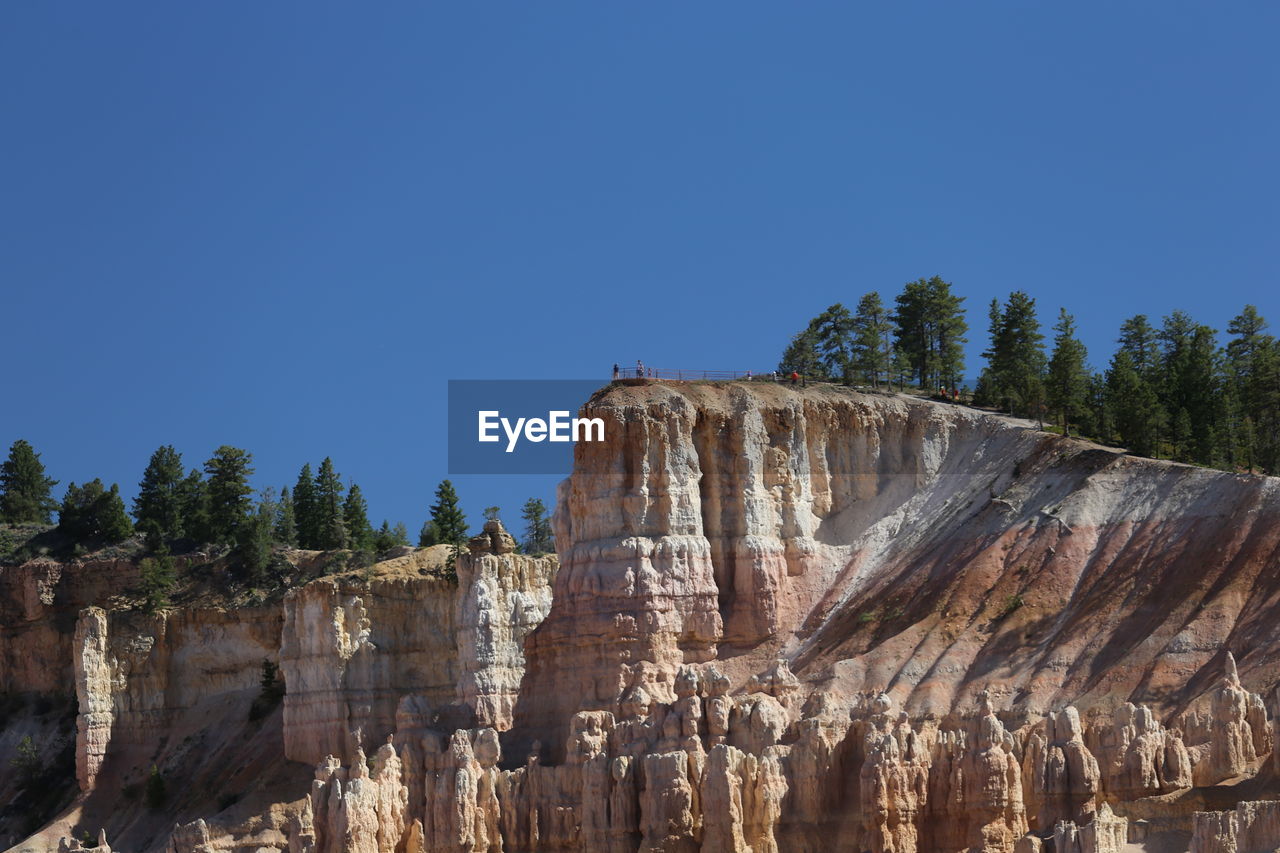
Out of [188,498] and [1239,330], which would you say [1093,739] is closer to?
[1239,330]

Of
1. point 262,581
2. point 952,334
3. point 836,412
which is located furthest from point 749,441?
point 262,581

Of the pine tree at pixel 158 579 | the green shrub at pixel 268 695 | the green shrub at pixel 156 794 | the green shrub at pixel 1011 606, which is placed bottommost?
the green shrub at pixel 156 794

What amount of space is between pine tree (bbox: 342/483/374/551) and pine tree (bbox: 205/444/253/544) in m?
4.73

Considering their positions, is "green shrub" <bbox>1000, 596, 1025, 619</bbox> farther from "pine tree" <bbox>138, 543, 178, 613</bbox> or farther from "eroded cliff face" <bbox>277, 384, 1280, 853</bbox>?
"pine tree" <bbox>138, 543, 178, 613</bbox>

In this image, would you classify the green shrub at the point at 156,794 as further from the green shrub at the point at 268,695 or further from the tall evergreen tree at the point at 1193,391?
the tall evergreen tree at the point at 1193,391

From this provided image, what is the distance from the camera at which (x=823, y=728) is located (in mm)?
88875

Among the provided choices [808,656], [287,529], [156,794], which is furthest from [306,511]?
[808,656]

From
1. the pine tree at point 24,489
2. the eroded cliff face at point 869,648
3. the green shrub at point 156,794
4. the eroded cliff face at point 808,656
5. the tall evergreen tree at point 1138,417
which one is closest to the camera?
the eroded cliff face at point 869,648

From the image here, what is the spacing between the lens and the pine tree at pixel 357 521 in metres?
134

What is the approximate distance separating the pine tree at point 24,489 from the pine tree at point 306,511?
1744 cm

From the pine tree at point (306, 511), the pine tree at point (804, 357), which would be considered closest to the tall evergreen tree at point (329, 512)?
the pine tree at point (306, 511)

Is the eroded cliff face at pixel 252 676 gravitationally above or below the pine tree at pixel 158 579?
below

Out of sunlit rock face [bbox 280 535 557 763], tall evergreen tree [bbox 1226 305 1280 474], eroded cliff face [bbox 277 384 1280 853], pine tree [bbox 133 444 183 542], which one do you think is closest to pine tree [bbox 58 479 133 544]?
pine tree [bbox 133 444 183 542]

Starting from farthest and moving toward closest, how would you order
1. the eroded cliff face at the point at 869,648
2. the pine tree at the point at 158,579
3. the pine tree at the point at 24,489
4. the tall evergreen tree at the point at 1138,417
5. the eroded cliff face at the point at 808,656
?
the pine tree at the point at 24,489, the pine tree at the point at 158,579, the tall evergreen tree at the point at 1138,417, the eroded cliff face at the point at 808,656, the eroded cliff face at the point at 869,648
